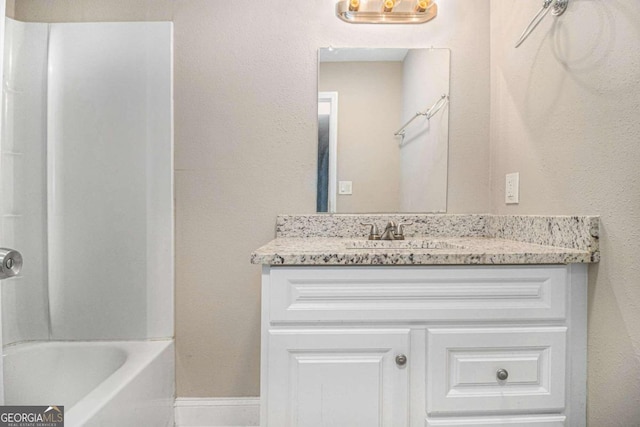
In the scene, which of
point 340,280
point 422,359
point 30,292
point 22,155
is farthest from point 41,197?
point 422,359

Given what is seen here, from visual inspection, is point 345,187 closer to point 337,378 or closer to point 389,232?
point 389,232

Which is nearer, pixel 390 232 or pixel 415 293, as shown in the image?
pixel 415 293

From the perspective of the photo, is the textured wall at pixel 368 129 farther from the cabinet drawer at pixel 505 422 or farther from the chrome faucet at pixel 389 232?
the cabinet drawer at pixel 505 422

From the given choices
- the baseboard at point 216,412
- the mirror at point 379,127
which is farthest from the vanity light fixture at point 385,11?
the baseboard at point 216,412

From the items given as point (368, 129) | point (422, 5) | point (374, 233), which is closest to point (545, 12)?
point (422, 5)

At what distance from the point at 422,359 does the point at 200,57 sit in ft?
5.04

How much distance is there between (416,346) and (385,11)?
56.0 inches

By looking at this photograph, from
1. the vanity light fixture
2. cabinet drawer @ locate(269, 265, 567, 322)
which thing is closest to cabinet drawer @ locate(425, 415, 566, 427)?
cabinet drawer @ locate(269, 265, 567, 322)

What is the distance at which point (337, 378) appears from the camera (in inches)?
38.9

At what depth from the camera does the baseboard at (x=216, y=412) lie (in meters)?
1.55

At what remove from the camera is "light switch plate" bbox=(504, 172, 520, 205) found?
1.40 metres

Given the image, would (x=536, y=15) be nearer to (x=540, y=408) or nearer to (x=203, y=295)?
(x=540, y=408)

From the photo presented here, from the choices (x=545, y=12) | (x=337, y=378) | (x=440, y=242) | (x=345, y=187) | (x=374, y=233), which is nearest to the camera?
(x=337, y=378)

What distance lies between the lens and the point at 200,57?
5.15ft
